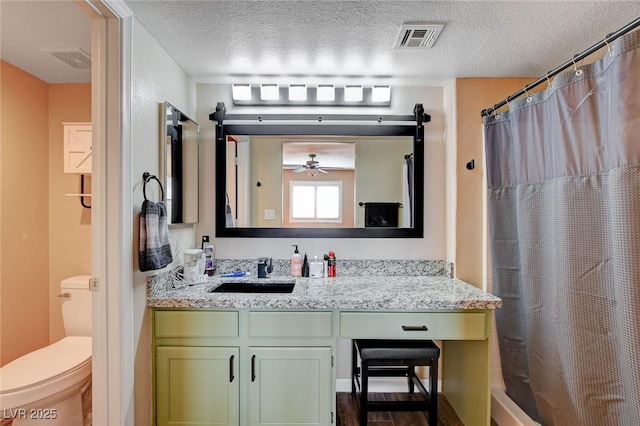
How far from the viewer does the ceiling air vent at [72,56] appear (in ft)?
5.91

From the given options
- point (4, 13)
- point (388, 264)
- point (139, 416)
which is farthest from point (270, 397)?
point (4, 13)

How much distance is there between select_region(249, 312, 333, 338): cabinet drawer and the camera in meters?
1.62

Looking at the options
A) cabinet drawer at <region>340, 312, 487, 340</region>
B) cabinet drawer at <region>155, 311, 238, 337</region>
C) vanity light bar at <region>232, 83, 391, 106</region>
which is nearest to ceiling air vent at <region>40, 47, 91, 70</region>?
vanity light bar at <region>232, 83, 391, 106</region>

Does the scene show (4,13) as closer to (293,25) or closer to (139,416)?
(293,25)

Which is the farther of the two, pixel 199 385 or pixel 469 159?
pixel 469 159

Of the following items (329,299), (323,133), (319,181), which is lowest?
(329,299)

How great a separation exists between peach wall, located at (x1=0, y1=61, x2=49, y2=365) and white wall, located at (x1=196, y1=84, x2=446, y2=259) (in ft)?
3.81

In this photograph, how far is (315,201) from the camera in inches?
87.0

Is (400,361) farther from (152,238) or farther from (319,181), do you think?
(152,238)

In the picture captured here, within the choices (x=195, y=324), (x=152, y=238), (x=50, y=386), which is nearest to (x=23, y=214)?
(x=50, y=386)

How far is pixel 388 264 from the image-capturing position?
2.23 meters

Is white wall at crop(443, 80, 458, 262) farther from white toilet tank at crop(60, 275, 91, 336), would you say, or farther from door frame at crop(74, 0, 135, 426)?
white toilet tank at crop(60, 275, 91, 336)

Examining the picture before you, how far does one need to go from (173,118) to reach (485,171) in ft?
6.70

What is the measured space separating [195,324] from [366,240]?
1.25 m
